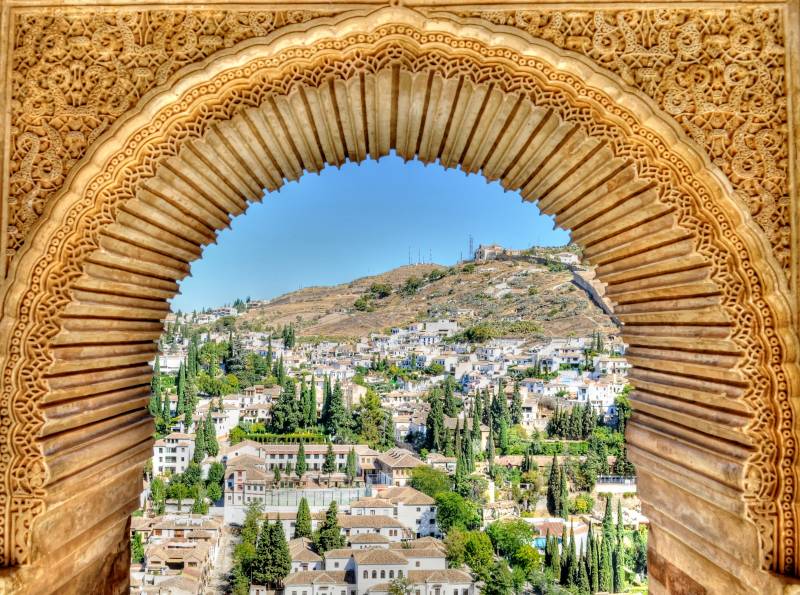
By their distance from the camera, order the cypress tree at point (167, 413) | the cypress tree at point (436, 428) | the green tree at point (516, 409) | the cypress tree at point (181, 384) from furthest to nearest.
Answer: the green tree at point (516, 409)
the cypress tree at point (181, 384)
the cypress tree at point (436, 428)
the cypress tree at point (167, 413)

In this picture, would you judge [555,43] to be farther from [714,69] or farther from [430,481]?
[430,481]

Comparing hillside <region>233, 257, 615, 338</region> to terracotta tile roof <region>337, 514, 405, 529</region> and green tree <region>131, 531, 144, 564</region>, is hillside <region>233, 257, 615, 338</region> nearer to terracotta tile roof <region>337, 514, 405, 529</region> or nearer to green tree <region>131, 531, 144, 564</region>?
terracotta tile roof <region>337, 514, 405, 529</region>

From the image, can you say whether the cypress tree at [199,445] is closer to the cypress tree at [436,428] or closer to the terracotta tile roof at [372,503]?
the terracotta tile roof at [372,503]

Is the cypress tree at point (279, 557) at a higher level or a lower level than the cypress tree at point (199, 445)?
lower

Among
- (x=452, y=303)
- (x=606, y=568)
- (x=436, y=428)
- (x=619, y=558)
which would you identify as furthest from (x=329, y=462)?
(x=452, y=303)

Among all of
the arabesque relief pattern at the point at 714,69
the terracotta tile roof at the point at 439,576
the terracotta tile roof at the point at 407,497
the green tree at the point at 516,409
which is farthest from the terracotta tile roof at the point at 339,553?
the arabesque relief pattern at the point at 714,69

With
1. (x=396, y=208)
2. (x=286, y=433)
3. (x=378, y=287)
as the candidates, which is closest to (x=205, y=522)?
(x=286, y=433)

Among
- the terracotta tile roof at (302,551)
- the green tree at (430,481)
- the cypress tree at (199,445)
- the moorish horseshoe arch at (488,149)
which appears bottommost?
the terracotta tile roof at (302,551)

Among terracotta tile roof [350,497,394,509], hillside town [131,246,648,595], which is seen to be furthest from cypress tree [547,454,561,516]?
terracotta tile roof [350,497,394,509]
